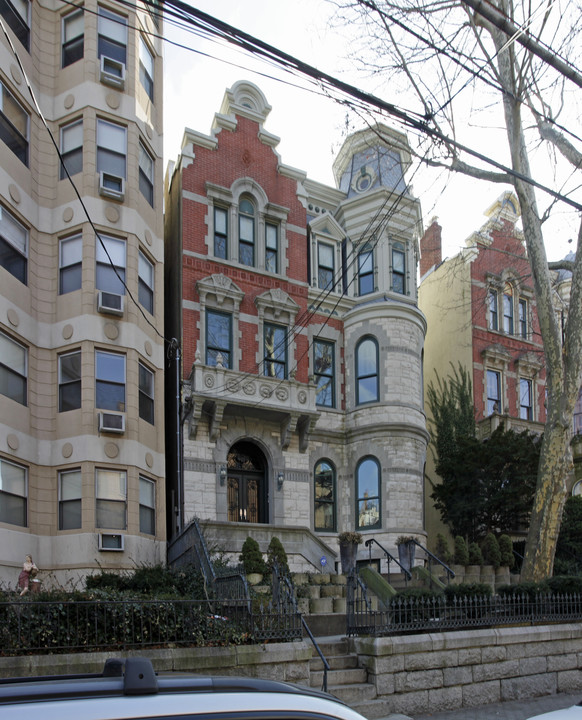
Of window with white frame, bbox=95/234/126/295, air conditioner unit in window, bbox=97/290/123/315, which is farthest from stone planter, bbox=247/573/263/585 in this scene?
window with white frame, bbox=95/234/126/295

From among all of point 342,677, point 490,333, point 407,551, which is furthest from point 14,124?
point 490,333

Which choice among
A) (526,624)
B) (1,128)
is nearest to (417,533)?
(526,624)

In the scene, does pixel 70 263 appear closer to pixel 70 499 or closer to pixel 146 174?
pixel 146 174

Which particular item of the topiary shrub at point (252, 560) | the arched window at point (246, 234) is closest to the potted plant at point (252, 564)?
the topiary shrub at point (252, 560)

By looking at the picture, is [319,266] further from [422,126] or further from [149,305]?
[422,126]

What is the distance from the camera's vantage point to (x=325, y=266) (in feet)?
87.6

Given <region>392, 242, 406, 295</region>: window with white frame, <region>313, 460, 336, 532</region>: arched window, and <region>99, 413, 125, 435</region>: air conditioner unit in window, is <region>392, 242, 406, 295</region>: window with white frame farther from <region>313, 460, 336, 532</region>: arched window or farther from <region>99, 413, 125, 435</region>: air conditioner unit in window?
<region>99, 413, 125, 435</region>: air conditioner unit in window

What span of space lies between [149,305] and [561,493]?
10.7 metres

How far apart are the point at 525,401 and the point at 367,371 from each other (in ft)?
29.4

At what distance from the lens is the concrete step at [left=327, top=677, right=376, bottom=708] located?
11.0m

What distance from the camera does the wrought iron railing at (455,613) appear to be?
484 inches

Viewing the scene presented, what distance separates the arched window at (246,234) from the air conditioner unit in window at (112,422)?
833 cm

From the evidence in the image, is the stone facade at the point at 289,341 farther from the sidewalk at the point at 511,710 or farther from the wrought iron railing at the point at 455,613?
the sidewalk at the point at 511,710

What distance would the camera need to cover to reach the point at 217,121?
24828mm
